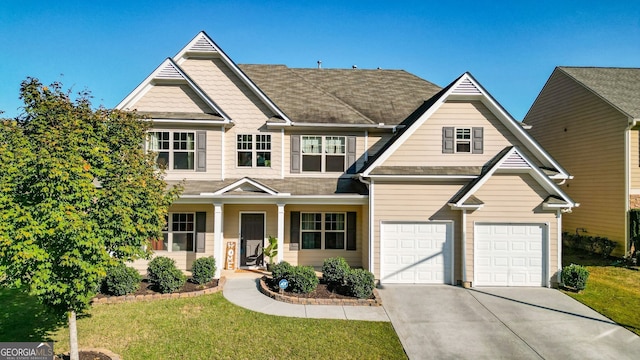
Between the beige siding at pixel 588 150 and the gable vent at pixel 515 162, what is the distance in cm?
776

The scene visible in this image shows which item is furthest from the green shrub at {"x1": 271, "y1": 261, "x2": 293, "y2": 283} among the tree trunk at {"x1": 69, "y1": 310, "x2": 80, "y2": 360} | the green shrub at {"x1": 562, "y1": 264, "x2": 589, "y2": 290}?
the green shrub at {"x1": 562, "y1": 264, "x2": 589, "y2": 290}

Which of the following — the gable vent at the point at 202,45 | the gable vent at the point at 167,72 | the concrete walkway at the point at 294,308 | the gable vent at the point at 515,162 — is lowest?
the concrete walkway at the point at 294,308

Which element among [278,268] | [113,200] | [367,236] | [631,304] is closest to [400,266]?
[367,236]

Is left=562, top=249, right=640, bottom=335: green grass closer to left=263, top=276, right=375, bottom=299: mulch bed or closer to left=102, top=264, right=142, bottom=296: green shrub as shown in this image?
left=263, top=276, right=375, bottom=299: mulch bed

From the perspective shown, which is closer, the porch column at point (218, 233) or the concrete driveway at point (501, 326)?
the concrete driveway at point (501, 326)

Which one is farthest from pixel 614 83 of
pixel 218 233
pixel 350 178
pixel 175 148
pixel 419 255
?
pixel 175 148

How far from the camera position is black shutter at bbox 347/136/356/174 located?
1440 cm

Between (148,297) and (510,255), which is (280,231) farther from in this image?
(510,255)

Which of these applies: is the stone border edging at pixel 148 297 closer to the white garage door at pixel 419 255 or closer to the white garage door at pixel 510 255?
the white garage door at pixel 419 255

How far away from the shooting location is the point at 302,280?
1045 cm

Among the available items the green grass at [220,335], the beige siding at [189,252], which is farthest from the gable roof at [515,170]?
the beige siding at [189,252]

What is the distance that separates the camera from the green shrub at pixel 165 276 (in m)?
10.5

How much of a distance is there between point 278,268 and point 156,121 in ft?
24.3

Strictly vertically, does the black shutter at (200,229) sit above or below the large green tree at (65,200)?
below
